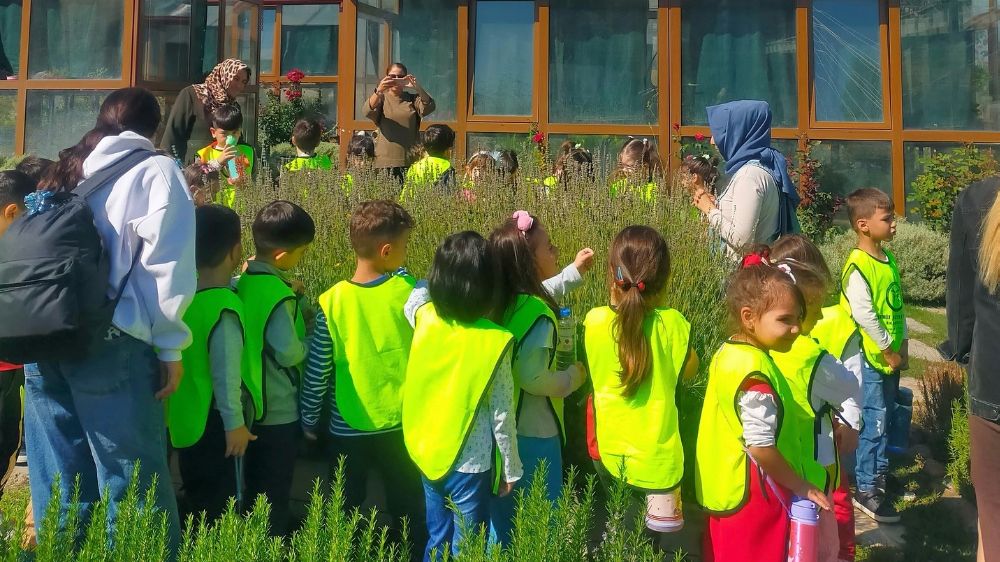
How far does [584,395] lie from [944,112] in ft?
25.0

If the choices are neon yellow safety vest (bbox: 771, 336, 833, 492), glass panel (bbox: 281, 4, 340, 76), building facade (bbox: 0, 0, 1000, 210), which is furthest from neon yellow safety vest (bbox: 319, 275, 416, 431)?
glass panel (bbox: 281, 4, 340, 76)

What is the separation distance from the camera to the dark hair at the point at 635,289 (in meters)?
3.12

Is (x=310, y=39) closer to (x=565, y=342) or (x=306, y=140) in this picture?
(x=306, y=140)

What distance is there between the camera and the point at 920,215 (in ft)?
31.0

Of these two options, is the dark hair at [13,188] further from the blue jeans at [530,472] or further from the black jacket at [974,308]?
the black jacket at [974,308]

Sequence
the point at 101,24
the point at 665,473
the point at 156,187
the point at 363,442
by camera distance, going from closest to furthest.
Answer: the point at 156,187, the point at 665,473, the point at 363,442, the point at 101,24

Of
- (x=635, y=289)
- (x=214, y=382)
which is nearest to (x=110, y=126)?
(x=214, y=382)

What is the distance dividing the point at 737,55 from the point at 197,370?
7.98 m

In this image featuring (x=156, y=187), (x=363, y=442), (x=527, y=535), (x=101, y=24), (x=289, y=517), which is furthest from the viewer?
(x=101, y=24)

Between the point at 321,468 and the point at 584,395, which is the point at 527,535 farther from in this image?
the point at 321,468

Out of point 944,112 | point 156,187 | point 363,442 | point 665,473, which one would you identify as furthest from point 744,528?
point 944,112

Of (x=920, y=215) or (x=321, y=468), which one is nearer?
(x=321, y=468)

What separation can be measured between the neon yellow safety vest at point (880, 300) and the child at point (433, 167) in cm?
213

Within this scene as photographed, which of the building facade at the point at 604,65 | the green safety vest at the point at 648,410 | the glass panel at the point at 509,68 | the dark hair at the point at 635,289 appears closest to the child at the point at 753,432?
the green safety vest at the point at 648,410
